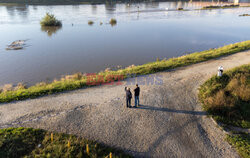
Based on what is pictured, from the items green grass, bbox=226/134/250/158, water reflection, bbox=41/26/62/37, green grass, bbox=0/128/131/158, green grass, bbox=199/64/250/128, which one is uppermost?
water reflection, bbox=41/26/62/37

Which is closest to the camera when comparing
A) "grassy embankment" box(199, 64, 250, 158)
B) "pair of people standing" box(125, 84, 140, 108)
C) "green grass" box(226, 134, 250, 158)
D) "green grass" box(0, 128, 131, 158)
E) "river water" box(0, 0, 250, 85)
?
"green grass" box(0, 128, 131, 158)

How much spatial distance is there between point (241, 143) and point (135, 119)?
6.35m

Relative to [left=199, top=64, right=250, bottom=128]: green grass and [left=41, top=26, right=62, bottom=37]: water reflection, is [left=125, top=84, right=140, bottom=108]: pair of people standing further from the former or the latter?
[left=41, top=26, right=62, bottom=37]: water reflection

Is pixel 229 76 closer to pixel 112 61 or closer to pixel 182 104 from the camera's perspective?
pixel 182 104

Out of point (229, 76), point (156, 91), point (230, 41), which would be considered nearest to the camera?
point (156, 91)

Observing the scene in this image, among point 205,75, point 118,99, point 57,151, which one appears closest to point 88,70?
point 118,99

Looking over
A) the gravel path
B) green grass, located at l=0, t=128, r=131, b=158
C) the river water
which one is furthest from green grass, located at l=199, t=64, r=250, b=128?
the river water

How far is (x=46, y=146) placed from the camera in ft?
31.9

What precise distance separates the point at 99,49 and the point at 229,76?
74.7 ft

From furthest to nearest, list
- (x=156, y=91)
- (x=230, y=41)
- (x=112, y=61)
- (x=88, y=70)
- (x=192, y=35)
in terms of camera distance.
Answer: (x=192, y=35) < (x=230, y=41) < (x=112, y=61) < (x=88, y=70) < (x=156, y=91)

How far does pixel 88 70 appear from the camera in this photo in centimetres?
2555

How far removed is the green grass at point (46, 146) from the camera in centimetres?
924

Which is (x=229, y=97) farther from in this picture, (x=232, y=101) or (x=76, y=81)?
(x=76, y=81)

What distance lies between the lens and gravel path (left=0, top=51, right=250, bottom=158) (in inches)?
396
